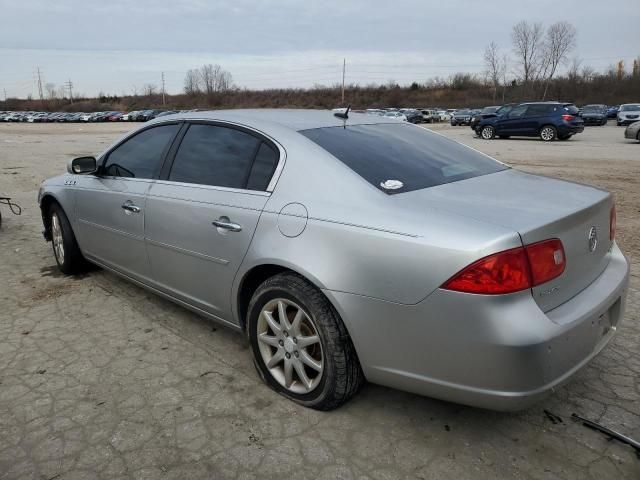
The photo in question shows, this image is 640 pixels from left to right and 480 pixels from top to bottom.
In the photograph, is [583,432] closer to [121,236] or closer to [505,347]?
[505,347]

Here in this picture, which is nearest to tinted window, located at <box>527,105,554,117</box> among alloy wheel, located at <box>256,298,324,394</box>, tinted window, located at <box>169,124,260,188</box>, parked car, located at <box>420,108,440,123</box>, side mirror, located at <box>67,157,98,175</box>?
side mirror, located at <box>67,157,98,175</box>

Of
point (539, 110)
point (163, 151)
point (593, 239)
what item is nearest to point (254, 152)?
point (163, 151)

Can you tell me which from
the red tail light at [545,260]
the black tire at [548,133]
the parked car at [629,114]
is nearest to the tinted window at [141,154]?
the red tail light at [545,260]

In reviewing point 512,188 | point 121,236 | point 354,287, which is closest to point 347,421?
point 354,287

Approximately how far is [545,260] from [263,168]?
60.0 inches

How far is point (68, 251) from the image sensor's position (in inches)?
182

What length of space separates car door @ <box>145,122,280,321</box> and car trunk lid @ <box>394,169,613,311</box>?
0.88 metres

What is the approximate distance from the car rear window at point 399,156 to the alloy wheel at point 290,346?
0.78 metres

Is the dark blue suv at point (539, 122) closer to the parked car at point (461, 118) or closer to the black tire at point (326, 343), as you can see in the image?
the parked car at point (461, 118)

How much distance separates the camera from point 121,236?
3.80 meters

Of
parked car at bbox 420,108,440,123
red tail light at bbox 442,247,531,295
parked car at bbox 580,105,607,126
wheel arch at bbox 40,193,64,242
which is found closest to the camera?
red tail light at bbox 442,247,531,295

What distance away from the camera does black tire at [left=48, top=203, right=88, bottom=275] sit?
458 cm

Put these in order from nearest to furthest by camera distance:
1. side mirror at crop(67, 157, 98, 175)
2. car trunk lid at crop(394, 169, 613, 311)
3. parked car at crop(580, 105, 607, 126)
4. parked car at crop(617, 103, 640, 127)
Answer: car trunk lid at crop(394, 169, 613, 311) < side mirror at crop(67, 157, 98, 175) < parked car at crop(617, 103, 640, 127) < parked car at crop(580, 105, 607, 126)

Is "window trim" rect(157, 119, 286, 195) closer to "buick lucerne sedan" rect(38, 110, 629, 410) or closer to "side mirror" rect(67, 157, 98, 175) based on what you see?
"buick lucerne sedan" rect(38, 110, 629, 410)
